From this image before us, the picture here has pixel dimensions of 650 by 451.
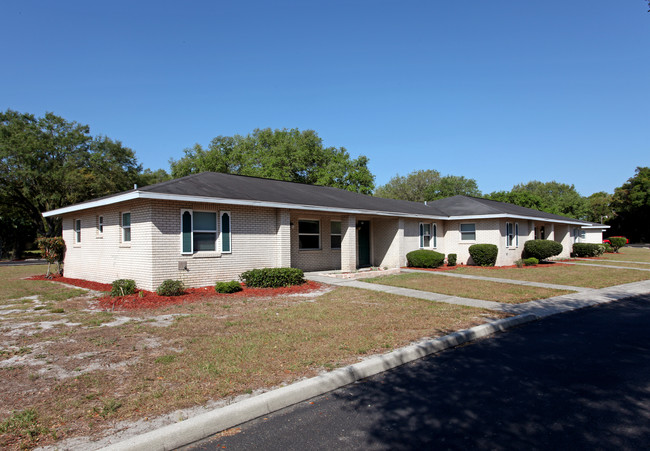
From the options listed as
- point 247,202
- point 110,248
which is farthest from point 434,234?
point 110,248

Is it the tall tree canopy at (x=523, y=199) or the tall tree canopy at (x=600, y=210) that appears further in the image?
the tall tree canopy at (x=600, y=210)

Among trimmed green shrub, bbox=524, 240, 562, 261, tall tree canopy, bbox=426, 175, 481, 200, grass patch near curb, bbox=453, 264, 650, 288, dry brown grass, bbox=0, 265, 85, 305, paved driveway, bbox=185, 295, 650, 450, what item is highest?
tall tree canopy, bbox=426, 175, 481, 200

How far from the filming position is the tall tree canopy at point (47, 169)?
106ft

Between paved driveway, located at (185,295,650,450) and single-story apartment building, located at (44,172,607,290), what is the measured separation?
28.6ft

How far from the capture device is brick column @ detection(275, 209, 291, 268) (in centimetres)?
1459

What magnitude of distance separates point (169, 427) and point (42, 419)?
136cm

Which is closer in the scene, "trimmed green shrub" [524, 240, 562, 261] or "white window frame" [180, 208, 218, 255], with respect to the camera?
"white window frame" [180, 208, 218, 255]

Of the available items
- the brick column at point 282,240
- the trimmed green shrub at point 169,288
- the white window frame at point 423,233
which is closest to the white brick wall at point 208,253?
the brick column at point 282,240

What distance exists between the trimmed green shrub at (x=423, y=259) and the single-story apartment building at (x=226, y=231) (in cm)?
50

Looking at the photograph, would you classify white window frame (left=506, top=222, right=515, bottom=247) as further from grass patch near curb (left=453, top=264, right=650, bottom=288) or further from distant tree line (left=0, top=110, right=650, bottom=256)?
distant tree line (left=0, top=110, right=650, bottom=256)

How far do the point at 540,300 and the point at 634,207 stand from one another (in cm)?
6665

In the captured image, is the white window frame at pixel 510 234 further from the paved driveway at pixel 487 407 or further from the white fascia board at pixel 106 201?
the white fascia board at pixel 106 201

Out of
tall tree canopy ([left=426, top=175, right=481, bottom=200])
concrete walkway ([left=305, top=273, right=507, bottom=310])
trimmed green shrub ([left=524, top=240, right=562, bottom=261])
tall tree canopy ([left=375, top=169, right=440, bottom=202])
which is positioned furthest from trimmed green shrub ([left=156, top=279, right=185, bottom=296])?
tall tree canopy ([left=375, top=169, right=440, bottom=202])

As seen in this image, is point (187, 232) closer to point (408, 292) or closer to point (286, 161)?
point (408, 292)
